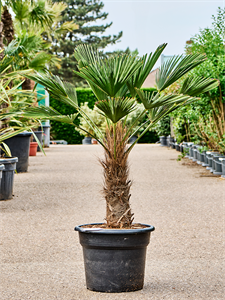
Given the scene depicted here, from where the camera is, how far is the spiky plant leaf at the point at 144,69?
2.75m

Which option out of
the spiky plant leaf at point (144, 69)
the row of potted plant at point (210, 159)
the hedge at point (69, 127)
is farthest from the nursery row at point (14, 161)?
the hedge at point (69, 127)

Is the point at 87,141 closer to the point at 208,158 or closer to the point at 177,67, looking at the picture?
the point at 208,158

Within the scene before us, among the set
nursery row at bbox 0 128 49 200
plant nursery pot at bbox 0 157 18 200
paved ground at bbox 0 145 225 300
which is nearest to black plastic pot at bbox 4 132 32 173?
nursery row at bbox 0 128 49 200

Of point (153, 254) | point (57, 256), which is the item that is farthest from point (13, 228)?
point (153, 254)

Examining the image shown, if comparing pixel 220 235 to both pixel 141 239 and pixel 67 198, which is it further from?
pixel 67 198

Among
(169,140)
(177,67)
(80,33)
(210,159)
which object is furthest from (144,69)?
(80,33)

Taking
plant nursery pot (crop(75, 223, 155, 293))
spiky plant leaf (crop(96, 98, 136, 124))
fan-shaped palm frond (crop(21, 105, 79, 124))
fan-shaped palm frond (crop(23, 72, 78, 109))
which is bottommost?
plant nursery pot (crop(75, 223, 155, 293))

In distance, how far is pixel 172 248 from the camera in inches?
151

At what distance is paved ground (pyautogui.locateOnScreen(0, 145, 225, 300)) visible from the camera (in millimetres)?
2861

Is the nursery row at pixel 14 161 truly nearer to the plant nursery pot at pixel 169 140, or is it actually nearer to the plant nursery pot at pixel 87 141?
the plant nursery pot at pixel 169 140

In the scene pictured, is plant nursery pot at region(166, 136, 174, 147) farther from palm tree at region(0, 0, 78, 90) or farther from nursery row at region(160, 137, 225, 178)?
palm tree at region(0, 0, 78, 90)

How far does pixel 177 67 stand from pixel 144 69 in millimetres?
235

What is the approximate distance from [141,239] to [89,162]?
339 inches

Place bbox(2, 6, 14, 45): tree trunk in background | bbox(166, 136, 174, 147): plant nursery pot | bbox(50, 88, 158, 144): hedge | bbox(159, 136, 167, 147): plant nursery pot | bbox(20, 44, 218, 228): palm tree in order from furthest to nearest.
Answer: bbox(50, 88, 158, 144): hedge
bbox(159, 136, 167, 147): plant nursery pot
bbox(166, 136, 174, 147): plant nursery pot
bbox(2, 6, 14, 45): tree trunk in background
bbox(20, 44, 218, 228): palm tree
